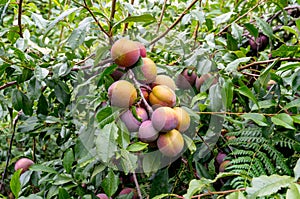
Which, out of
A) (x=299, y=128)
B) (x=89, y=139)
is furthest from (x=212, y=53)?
(x=89, y=139)

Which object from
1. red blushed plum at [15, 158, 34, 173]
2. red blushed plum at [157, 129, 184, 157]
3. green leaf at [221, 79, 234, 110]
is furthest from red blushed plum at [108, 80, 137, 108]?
red blushed plum at [15, 158, 34, 173]

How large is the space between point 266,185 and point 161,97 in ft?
0.96

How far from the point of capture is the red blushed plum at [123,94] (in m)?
0.84

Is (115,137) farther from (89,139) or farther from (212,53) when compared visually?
(212,53)

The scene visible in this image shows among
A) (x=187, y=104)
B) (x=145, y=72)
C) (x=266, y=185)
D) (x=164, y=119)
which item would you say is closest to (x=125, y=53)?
(x=145, y=72)

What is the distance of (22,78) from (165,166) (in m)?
0.45

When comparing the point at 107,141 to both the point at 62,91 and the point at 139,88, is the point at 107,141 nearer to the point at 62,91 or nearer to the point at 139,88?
the point at 139,88

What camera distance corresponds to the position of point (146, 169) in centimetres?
95

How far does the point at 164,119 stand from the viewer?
82 cm

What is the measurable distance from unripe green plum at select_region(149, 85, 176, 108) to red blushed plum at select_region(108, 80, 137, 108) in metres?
0.05

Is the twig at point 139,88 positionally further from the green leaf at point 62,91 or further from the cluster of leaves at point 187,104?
the green leaf at point 62,91

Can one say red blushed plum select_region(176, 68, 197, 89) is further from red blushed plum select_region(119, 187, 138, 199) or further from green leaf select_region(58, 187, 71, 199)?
green leaf select_region(58, 187, 71, 199)

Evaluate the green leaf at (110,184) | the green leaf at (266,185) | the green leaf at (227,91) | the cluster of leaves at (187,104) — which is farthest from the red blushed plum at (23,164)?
the green leaf at (266,185)

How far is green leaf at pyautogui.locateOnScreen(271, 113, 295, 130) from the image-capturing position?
934 mm
